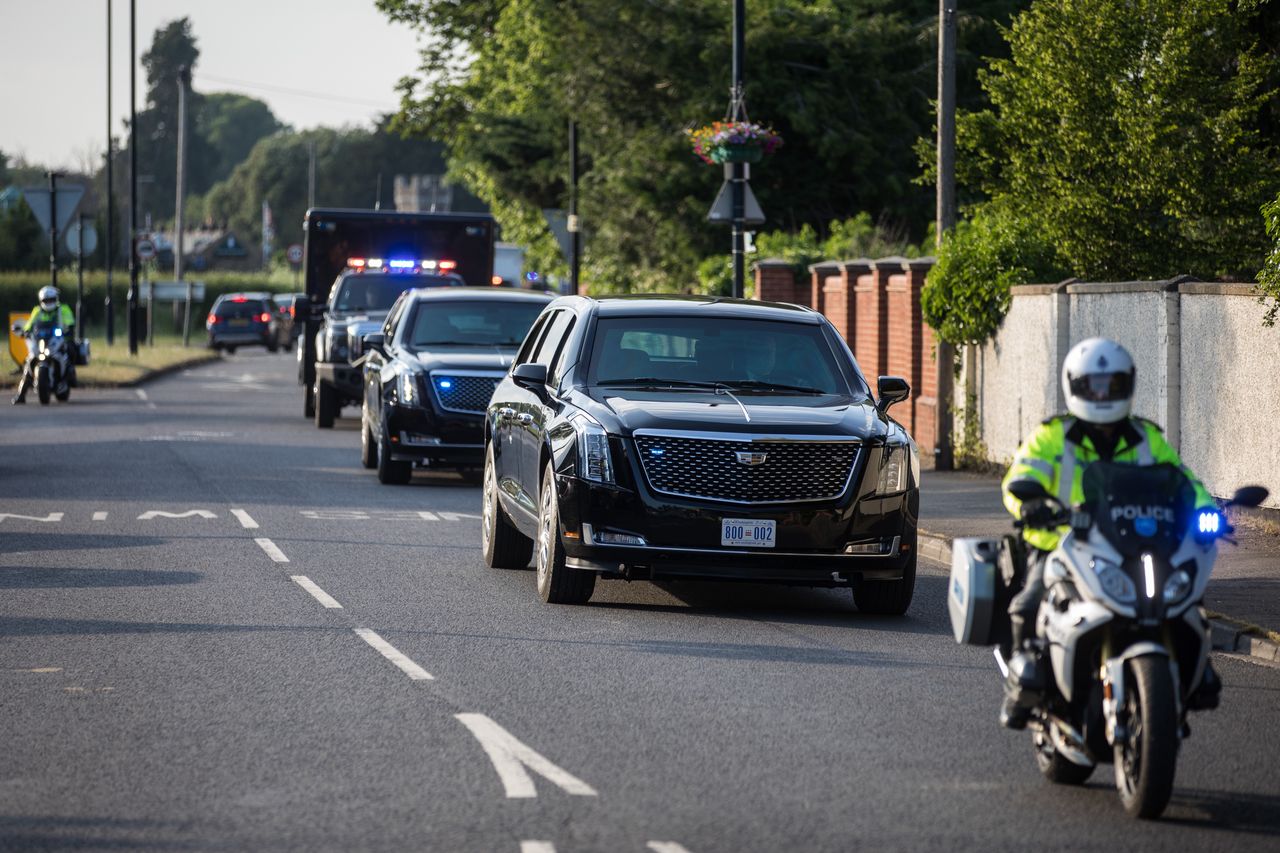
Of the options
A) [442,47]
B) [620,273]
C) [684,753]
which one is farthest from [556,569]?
[442,47]

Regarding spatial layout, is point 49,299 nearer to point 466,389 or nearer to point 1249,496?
point 466,389

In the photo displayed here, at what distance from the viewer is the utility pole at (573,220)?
132 feet

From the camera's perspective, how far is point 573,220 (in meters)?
39.6

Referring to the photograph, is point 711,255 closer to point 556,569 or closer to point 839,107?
point 839,107

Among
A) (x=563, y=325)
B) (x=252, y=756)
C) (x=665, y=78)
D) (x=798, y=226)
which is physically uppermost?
(x=665, y=78)

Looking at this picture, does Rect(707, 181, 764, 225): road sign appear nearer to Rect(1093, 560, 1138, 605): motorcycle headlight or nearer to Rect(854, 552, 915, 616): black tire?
Rect(854, 552, 915, 616): black tire

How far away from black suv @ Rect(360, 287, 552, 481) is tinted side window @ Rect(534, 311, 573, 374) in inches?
230

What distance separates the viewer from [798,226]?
133ft

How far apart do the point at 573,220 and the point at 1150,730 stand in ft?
109

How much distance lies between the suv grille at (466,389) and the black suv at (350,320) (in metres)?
6.54

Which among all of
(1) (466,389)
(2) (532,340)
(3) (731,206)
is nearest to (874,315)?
(3) (731,206)

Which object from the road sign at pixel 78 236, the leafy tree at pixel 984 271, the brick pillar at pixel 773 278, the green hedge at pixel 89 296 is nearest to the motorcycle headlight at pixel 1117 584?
the leafy tree at pixel 984 271

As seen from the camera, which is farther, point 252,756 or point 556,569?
point 556,569

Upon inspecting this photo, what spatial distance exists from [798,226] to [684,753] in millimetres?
33001
